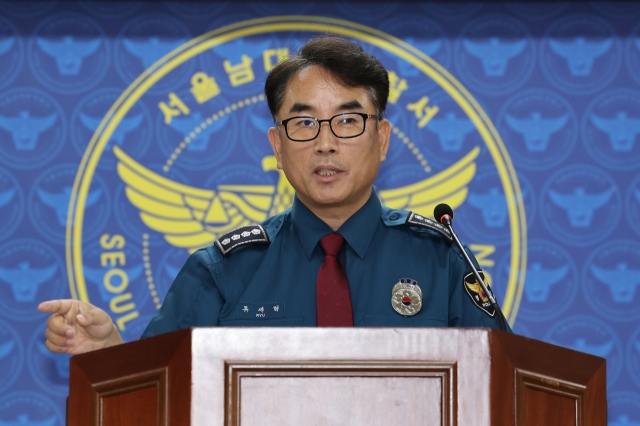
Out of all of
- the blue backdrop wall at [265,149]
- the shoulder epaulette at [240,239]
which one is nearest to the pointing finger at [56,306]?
the shoulder epaulette at [240,239]

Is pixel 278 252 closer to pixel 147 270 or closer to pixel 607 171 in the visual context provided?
pixel 147 270

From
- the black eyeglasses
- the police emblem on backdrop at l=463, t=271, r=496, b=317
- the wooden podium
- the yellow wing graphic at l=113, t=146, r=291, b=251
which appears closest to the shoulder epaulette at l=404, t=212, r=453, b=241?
the police emblem on backdrop at l=463, t=271, r=496, b=317

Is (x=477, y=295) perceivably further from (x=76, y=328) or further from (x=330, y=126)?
(x=76, y=328)

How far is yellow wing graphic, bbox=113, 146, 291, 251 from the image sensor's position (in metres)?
2.79

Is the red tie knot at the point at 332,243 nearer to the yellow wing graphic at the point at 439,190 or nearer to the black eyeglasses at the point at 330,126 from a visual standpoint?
the black eyeglasses at the point at 330,126

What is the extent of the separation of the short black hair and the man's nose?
12 cm

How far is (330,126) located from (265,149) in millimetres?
896

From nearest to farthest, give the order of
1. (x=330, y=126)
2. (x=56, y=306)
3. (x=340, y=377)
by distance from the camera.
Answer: (x=340, y=377) → (x=56, y=306) → (x=330, y=126)

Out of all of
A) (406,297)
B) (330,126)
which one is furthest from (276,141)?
(406,297)

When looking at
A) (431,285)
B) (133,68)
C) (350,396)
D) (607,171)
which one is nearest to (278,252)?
(431,285)

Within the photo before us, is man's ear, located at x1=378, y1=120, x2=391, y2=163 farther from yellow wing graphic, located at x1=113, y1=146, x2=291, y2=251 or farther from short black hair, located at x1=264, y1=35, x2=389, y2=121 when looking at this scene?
yellow wing graphic, located at x1=113, y1=146, x2=291, y2=251

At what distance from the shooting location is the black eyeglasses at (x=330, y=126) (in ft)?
6.46

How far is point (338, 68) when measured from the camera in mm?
1997

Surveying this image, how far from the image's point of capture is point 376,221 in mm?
2062
